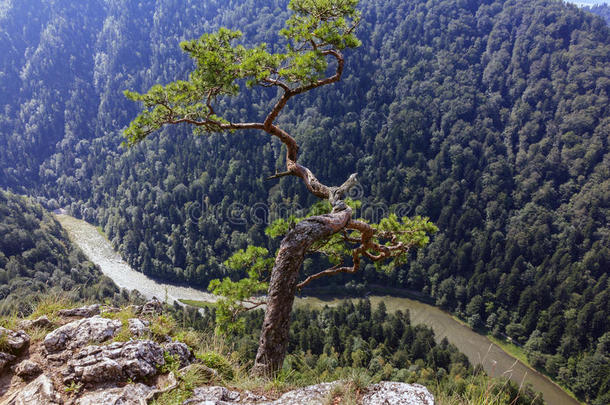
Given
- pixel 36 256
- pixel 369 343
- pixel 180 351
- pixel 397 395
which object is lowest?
pixel 369 343

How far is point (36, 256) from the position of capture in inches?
2972

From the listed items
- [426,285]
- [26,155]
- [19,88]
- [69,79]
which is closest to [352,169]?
[426,285]

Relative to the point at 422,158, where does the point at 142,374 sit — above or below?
below

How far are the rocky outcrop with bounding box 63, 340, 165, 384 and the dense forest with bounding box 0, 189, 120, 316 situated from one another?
62.4m

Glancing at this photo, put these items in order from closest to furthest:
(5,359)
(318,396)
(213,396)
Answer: (318,396) → (213,396) → (5,359)

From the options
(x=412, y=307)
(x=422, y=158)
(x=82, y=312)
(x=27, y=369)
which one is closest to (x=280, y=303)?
(x=27, y=369)

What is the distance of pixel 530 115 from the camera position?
112688 millimetres

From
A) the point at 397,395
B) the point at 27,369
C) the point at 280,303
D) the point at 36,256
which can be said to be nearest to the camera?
the point at 397,395

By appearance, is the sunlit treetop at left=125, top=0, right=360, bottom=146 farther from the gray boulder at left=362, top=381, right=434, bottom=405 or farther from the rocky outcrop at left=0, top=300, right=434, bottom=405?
the gray boulder at left=362, top=381, right=434, bottom=405

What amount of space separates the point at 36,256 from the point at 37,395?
89.9 meters

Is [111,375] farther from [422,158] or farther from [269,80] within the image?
[422,158]

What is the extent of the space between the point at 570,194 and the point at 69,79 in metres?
223

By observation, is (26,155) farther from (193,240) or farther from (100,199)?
(193,240)

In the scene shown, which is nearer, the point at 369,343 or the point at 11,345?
the point at 11,345
